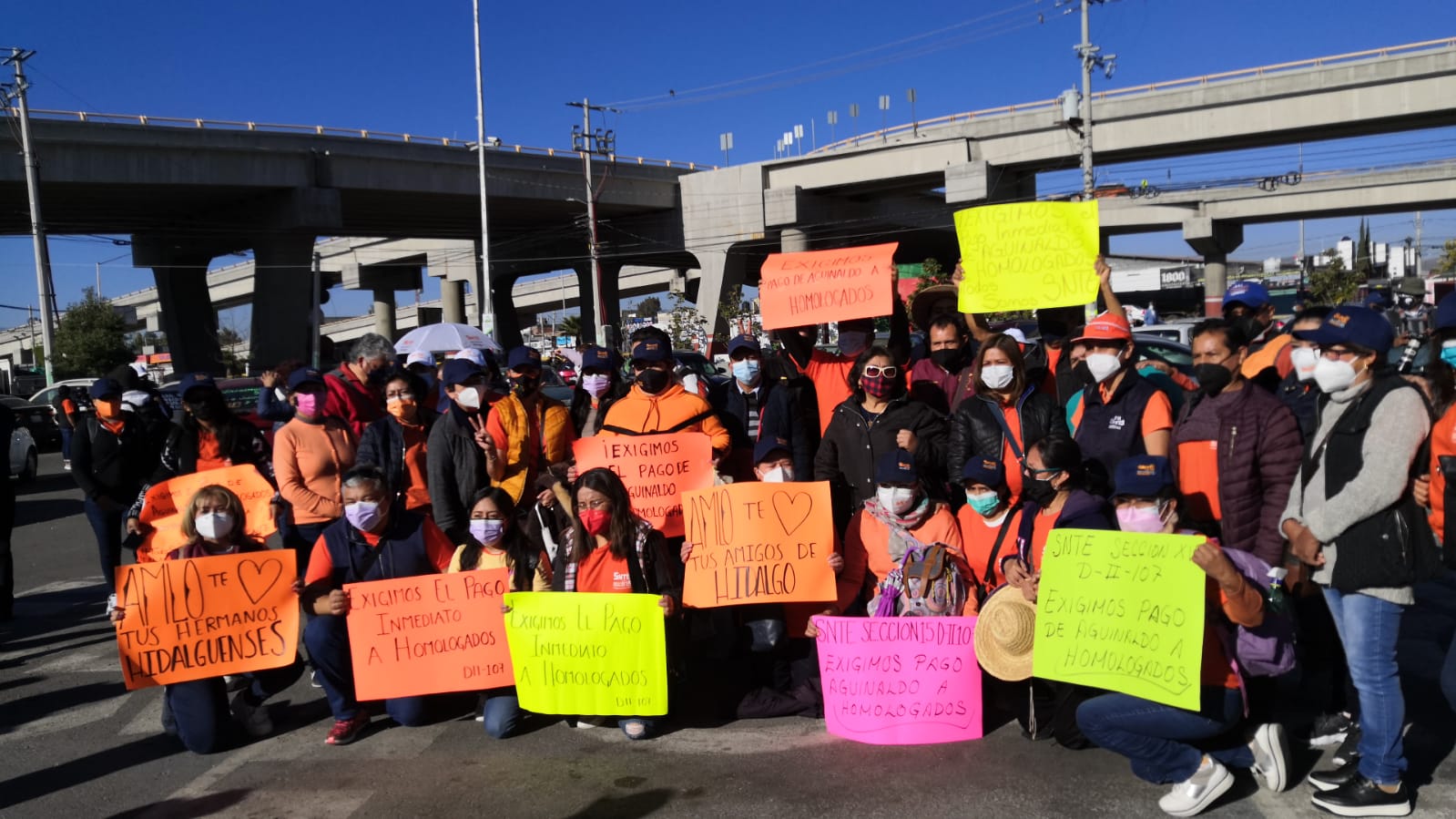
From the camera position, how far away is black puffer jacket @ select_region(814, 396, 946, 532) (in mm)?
5707

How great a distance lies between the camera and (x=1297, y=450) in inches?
183

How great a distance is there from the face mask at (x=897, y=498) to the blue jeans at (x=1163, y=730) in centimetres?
124

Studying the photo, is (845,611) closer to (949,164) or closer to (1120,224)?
(949,164)

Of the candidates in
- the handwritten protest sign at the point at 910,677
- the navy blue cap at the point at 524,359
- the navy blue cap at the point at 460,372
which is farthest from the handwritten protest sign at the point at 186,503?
the handwritten protest sign at the point at 910,677

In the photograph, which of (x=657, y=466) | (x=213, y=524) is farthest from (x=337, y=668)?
(x=657, y=466)

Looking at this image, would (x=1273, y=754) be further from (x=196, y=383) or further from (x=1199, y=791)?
(x=196, y=383)

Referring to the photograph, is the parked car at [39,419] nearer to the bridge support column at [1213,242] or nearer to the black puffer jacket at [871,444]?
the black puffer jacket at [871,444]

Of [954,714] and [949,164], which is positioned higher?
[949,164]

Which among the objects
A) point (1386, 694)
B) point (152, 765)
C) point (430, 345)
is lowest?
point (152, 765)

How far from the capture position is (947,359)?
6.78 metres

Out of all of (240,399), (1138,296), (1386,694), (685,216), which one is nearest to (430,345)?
(240,399)

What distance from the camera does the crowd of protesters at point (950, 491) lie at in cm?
394

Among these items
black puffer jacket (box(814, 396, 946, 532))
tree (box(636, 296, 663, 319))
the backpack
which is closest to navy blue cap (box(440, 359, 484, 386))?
black puffer jacket (box(814, 396, 946, 532))

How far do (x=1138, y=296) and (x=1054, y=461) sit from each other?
7798cm
